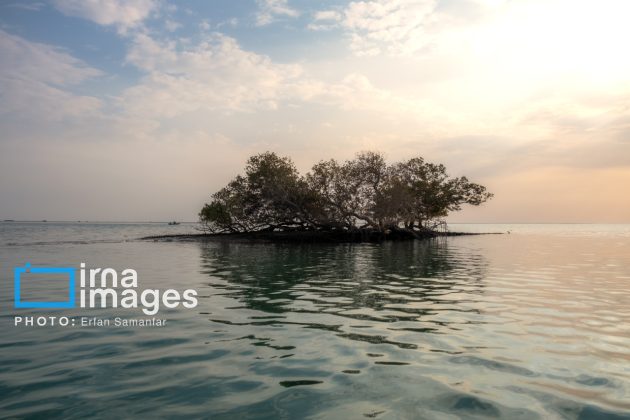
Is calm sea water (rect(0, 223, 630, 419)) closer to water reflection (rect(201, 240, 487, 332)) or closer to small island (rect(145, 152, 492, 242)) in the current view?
water reflection (rect(201, 240, 487, 332))

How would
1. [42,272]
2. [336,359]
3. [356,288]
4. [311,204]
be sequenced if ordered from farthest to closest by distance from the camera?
[311,204]
[42,272]
[356,288]
[336,359]

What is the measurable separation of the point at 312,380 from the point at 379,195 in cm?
4889

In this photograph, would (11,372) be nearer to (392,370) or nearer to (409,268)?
(392,370)

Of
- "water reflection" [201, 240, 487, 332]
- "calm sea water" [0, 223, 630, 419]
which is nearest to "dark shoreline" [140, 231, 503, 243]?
"water reflection" [201, 240, 487, 332]

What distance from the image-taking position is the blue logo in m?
12.0

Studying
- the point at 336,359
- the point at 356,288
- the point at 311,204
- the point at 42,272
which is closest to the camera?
the point at 336,359

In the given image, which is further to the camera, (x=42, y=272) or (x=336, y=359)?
(x=42, y=272)

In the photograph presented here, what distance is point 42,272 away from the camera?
65.0 feet

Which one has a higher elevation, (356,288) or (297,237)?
(297,237)

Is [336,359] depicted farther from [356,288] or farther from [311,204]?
[311,204]

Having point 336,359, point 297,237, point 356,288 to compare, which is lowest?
point 356,288

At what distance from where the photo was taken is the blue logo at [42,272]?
39.3 ft

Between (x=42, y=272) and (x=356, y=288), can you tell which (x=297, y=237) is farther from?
(x=356, y=288)

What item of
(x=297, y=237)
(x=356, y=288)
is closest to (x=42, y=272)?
(x=356, y=288)
